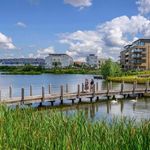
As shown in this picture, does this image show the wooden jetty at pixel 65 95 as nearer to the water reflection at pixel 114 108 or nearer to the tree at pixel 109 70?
the water reflection at pixel 114 108

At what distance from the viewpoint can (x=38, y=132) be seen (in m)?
9.02

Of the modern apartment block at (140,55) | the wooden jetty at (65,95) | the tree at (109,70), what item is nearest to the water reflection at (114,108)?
the wooden jetty at (65,95)

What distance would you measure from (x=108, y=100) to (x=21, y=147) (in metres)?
32.0

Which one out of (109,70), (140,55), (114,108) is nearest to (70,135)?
(114,108)


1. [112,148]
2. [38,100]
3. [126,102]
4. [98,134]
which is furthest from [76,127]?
[126,102]

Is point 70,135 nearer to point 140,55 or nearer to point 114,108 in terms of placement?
point 114,108

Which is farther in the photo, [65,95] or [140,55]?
[140,55]

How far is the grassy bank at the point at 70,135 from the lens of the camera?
299 inches

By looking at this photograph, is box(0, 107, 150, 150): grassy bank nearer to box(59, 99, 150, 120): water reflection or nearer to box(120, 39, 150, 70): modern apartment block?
box(59, 99, 150, 120): water reflection

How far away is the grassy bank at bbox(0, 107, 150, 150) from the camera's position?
7594mm

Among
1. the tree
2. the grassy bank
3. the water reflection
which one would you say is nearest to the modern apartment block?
the tree

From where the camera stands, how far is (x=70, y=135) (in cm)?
859

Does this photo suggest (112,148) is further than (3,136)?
No

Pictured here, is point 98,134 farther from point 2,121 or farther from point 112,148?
point 2,121
